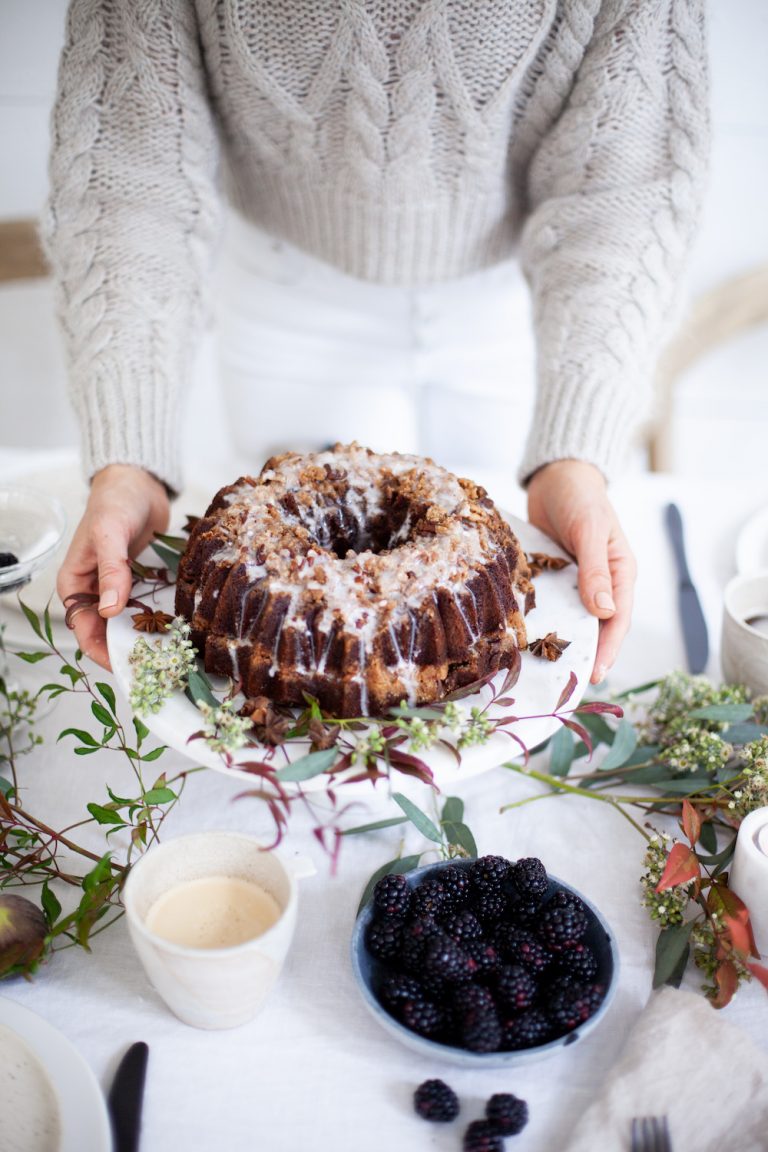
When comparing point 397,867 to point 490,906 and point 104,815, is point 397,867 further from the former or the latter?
point 104,815

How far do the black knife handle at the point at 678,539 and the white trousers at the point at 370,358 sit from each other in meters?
0.42

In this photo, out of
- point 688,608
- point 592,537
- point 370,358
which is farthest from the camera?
point 370,358

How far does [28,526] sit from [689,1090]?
1.08m

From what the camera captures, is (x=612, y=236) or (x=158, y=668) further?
(x=612, y=236)

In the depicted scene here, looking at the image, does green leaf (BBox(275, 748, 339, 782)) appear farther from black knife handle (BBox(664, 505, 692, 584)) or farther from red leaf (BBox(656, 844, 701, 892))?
black knife handle (BBox(664, 505, 692, 584))

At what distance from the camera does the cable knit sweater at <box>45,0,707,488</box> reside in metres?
1.26

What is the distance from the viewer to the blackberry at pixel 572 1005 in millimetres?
791

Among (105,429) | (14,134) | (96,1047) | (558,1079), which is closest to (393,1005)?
(558,1079)

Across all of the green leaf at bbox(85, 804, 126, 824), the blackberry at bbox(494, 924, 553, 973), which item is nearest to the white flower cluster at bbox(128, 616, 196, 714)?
the green leaf at bbox(85, 804, 126, 824)

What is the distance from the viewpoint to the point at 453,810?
3.48 ft

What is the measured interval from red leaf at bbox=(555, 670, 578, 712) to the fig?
1.98 feet

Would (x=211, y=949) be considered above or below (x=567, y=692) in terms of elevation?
below

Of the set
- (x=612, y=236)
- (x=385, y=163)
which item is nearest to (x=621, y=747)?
(x=612, y=236)

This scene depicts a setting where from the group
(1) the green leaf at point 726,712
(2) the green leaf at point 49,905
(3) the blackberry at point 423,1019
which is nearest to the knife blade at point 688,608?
(1) the green leaf at point 726,712
